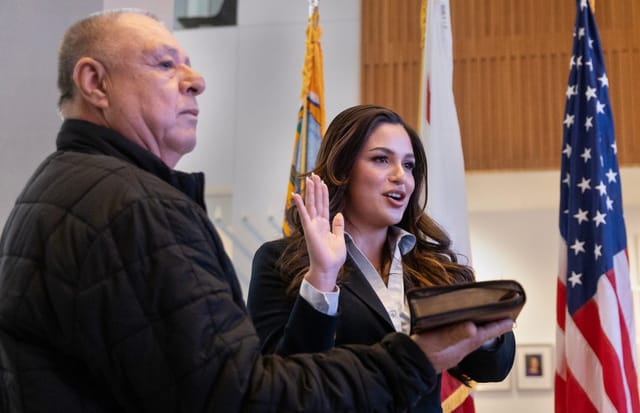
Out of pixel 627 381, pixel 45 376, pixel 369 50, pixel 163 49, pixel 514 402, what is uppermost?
pixel 369 50

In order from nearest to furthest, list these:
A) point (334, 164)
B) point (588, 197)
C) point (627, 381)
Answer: point (334, 164)
point (627, 381)
point (588, 197)

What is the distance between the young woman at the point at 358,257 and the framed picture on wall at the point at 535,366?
3.49 m

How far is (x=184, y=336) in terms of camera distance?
3.91 feet

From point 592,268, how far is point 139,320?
120 inches

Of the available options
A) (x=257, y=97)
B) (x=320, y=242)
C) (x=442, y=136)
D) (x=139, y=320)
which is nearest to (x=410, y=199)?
(x=320, y=242)

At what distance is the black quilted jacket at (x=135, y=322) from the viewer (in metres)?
1.20

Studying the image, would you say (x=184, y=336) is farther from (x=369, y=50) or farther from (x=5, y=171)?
(x=369, y=50)

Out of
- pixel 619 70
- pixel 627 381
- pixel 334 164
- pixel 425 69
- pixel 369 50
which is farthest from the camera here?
pixel 369 50

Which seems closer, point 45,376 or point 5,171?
point 45,376

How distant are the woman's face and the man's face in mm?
906

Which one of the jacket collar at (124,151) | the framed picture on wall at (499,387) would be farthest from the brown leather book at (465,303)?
the framed picture on wall at (499,387)

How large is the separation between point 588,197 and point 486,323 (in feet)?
8.89

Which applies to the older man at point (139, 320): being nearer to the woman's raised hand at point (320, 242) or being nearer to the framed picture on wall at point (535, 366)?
the woman's raised hand at point (320, 242)

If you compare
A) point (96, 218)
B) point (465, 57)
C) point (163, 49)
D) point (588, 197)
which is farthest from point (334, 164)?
point (465, 57)
